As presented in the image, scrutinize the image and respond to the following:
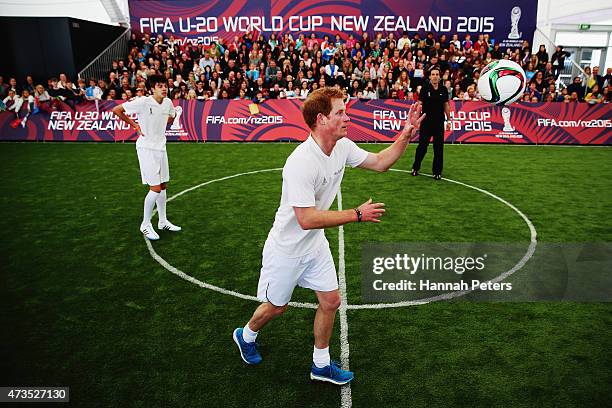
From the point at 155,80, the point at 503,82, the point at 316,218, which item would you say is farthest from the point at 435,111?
the point at 316,218

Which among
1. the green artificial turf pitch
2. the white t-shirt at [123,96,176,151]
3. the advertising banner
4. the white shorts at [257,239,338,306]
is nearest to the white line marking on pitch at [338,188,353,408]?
the green artificial turf pitch

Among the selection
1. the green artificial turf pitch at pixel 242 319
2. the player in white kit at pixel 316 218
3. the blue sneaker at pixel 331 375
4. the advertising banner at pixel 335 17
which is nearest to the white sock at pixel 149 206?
the green artificial turf pitch at pixel 242 319

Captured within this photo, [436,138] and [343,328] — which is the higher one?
[436,138]

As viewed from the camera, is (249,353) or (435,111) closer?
(249,353)

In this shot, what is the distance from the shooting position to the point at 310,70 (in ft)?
65.9

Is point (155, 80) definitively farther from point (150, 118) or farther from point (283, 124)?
point (283, 124)

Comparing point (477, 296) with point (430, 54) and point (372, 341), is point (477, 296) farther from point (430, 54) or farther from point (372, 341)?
point (430, 54)

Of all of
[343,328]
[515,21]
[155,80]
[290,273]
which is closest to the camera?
[290,273]

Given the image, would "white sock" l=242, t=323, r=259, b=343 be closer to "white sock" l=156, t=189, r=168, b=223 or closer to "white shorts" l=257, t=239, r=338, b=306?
"white shorts" l=257, t=239, r=338, b=306

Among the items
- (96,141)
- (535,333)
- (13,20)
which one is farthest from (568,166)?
(13,20)

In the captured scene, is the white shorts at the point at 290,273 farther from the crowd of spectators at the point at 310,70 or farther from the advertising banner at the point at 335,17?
the advertising banner at the point at 335,17

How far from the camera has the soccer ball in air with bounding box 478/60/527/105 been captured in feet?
28.8

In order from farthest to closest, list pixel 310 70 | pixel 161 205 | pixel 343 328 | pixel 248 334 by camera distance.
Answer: pixel 310 70, pixel 161 205, pixel 343 328, pixel 248 334

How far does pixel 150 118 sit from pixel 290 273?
4.73 m
